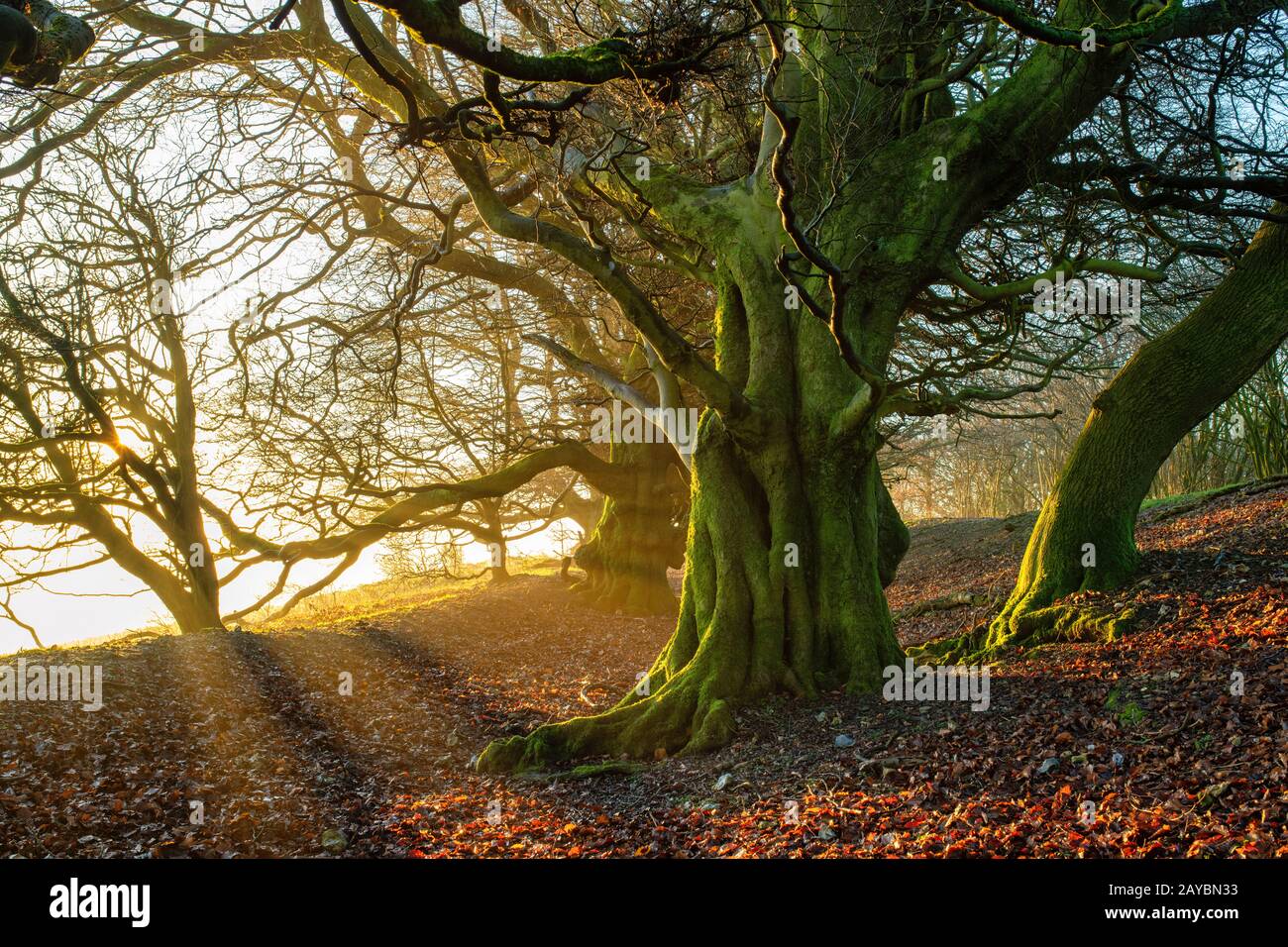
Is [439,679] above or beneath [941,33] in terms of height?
beneath

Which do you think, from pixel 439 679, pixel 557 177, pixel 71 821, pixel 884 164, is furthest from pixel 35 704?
pixel 884 164

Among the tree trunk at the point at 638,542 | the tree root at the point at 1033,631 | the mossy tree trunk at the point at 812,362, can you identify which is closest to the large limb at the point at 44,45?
the mossy tree trunk at the point at 812,362

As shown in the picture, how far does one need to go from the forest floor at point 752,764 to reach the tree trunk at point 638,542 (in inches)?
213

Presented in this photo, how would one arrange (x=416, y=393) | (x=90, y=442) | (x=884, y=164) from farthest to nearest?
(x=416, y=393), (x=90, y=442), (x=884, y=164)

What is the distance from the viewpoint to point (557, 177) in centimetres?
680

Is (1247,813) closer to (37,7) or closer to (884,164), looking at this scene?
(884,164)

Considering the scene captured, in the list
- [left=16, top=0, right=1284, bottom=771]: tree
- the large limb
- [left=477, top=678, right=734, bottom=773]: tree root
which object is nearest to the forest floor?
[left=477, top=678, right=734, bottom=773]: tree root

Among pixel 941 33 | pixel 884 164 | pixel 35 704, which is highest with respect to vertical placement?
pixel 941 33

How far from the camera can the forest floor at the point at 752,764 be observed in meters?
4.38

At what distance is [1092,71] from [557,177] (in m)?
4.43

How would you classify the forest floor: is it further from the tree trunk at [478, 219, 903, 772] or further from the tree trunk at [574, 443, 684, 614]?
the tree trunk at [574, 443, 684, 614]

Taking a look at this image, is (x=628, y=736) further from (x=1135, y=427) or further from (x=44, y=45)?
(x=44, y=45)

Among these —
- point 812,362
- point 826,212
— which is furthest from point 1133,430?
point 826,212

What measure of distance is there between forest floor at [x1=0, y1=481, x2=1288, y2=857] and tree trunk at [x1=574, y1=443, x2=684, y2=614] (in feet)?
17.8
